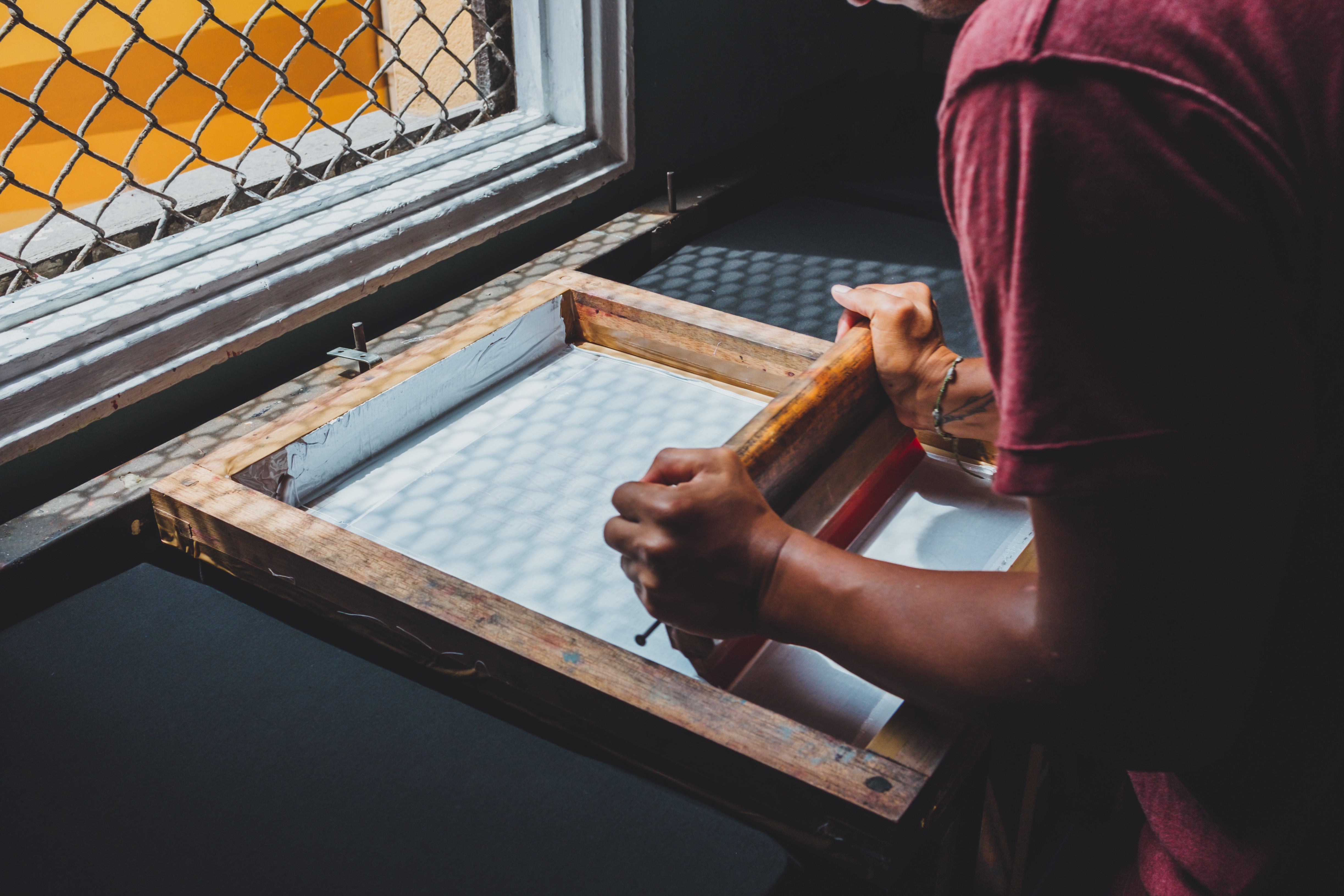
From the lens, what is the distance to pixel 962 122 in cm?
50

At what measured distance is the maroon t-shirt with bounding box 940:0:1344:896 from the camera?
0.45m

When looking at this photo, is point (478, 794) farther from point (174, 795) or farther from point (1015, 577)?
point (1015, 577)

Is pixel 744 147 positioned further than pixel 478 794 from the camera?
Yes

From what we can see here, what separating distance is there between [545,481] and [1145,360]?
0.69m

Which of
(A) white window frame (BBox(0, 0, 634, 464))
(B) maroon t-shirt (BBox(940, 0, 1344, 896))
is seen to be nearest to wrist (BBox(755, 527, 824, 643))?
(B) maroon t-shirt (BBox(940, 0, 1344, 896))

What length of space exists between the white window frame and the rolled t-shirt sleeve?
1004 mm

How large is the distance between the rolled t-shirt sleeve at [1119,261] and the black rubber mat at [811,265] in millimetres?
860

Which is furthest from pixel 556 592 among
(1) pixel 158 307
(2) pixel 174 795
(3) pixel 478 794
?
(1) pixel 158 307

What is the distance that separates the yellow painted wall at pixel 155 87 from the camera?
3.07m

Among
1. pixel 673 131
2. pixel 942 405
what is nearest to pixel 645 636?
pixel 942 405

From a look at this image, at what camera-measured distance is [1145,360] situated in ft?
1.57

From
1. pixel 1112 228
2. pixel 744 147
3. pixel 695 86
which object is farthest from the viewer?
pixel 744 147

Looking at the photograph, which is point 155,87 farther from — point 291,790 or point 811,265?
point 291,790

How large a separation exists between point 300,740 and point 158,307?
0.66m
